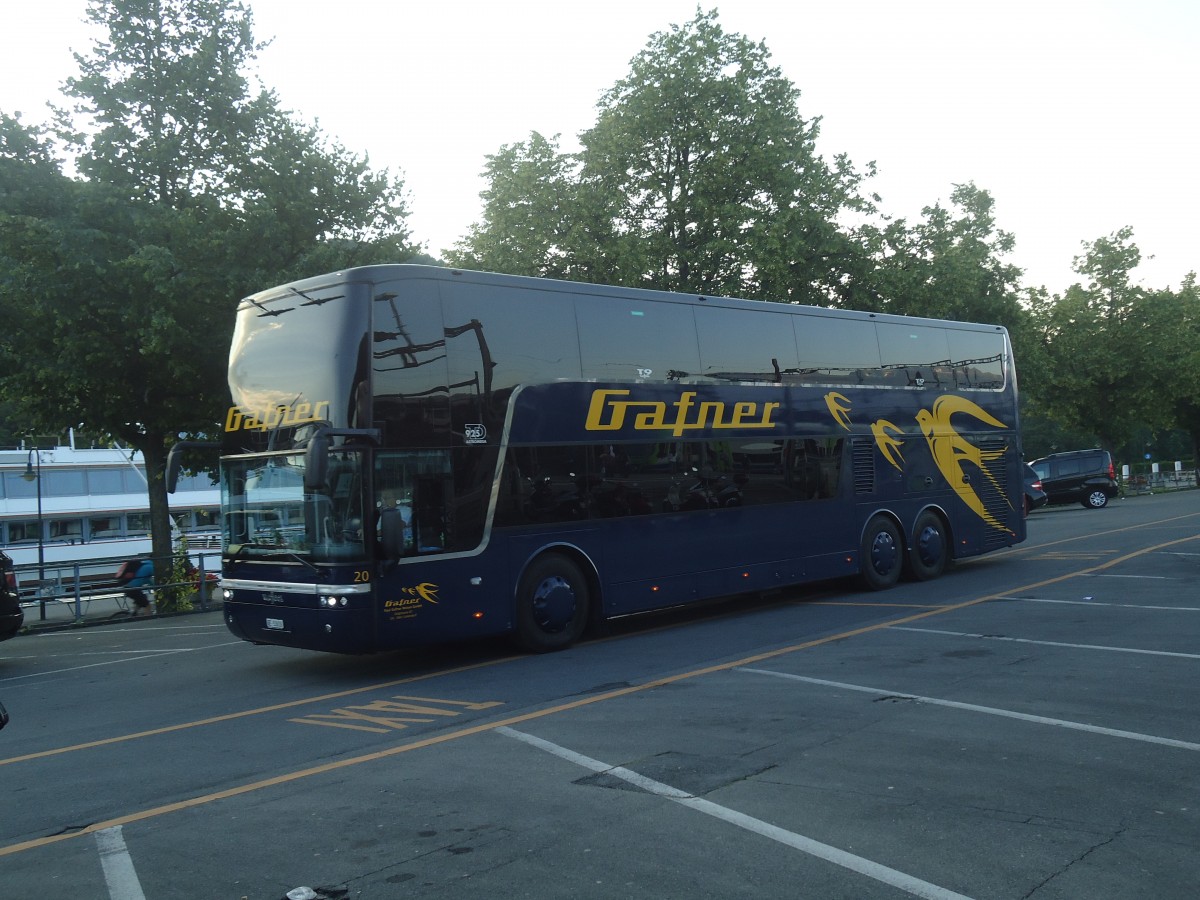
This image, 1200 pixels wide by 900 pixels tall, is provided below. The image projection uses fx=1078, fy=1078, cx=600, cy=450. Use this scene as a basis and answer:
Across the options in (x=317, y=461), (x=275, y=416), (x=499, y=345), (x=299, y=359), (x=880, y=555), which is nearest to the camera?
(x=317, y=461)

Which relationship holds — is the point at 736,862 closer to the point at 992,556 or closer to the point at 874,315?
the point at 874,315

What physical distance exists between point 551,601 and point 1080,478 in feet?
117

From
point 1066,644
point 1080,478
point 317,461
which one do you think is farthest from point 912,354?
point 1080,478

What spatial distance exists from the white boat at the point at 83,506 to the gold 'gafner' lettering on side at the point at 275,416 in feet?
127

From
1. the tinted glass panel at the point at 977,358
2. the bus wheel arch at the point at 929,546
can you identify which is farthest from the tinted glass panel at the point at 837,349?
the bus wheel arch at the point at 929,546

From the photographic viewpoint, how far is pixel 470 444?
1114cm

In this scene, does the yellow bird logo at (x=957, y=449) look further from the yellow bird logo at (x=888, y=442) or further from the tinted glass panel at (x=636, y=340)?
the tinted glass panel at (x=636, y=340)

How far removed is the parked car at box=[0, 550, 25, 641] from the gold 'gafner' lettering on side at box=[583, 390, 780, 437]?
7.61m

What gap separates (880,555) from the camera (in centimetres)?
1662

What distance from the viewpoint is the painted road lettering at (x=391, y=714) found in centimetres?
848

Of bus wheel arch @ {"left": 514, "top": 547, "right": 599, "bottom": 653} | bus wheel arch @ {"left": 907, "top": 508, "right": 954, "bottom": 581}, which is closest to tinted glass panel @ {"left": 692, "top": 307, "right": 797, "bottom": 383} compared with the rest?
bus wheel arch @ {"left": 514, "top": 547, "right": 599, "bottom": 653}

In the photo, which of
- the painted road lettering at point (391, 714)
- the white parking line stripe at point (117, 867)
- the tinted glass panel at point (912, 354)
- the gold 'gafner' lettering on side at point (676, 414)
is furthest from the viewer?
the tinted glass panel at point (912, 354)

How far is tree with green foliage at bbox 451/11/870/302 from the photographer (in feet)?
95.7

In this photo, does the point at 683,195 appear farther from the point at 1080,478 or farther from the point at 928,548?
the point at 1080,478
